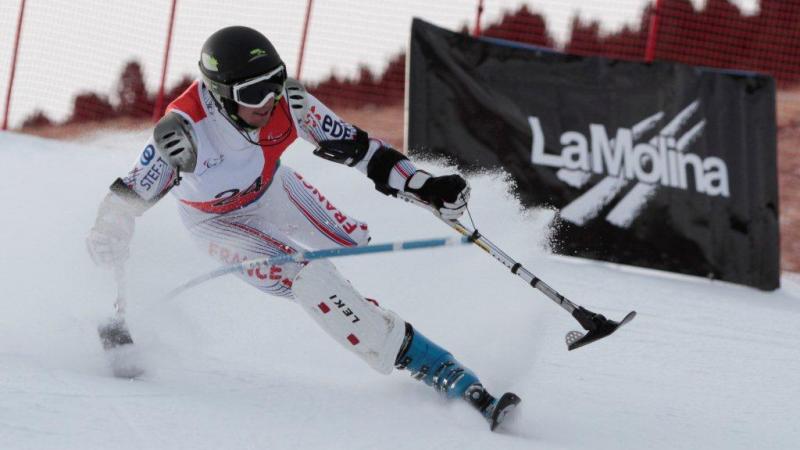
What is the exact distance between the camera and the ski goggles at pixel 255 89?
381 cm

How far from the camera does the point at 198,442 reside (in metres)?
3.10

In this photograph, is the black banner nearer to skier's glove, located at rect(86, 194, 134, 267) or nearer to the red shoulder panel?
the red shoulder panel

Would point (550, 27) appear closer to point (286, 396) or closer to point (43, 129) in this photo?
point (43, 129)

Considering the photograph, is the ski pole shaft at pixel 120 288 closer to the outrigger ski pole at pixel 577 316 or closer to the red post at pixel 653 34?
the outrigger ski pole at pixel 577 316

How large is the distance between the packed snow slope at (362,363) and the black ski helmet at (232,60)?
1.12 m

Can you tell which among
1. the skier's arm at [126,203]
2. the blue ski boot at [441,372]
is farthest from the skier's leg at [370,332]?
the skier's arm at [126,203]

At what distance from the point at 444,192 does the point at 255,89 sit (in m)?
0.85

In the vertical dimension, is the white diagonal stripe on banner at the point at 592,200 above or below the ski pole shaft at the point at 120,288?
below

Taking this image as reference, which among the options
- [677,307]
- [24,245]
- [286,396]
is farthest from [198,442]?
[677,307]

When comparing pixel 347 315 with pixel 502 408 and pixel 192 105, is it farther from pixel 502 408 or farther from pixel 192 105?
pixel 192 105

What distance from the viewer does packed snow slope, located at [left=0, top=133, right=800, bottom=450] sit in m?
3.41

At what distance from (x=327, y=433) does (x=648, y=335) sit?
107 inches

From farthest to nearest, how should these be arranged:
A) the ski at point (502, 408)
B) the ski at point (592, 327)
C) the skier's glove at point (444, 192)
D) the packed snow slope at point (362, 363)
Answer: the skier's glove at point (444, 192), the ski at point (592, 327), the ski at point (502, 408), the packed snow slope at point (362, 363)

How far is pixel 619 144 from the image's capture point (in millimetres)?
7430
